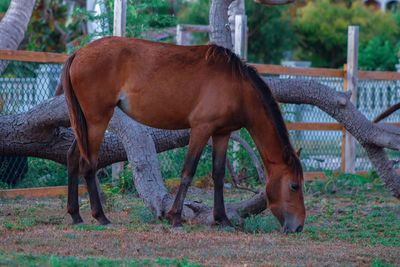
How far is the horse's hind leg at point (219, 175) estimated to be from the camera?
884cm

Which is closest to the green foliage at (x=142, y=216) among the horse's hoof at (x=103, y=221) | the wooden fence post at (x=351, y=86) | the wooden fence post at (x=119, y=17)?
the horse's hoof at (x=103, y=221)

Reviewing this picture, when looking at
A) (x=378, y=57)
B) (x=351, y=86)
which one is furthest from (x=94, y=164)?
(x=378, y=57)

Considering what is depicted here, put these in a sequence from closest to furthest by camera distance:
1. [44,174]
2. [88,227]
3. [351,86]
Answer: [88,227] < [44,174] < [351,86]

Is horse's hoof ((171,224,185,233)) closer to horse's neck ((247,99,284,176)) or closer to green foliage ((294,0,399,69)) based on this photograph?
horse's neck ((247,99,284,176))

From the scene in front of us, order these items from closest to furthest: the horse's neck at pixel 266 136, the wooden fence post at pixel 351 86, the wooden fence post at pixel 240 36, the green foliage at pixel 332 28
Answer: the horse's neck at pixel 266 136, the wooden fence post at pixel 240 36, the wooden fence post at pixel 351 86, the green foliage at pixel 332 28

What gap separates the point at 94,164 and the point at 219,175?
1273 millimetres

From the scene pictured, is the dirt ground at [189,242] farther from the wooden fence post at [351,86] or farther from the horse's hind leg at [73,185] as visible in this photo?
the wooden fence post at [351,86]

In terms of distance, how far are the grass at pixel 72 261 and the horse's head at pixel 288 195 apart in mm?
2360

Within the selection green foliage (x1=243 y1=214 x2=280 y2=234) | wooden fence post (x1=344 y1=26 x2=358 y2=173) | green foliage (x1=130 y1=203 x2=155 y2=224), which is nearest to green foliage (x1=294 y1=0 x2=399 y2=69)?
wooden fence post (x1=344 y1=26 x2=358 y2=173)

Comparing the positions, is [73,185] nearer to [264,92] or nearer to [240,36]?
[264,92]

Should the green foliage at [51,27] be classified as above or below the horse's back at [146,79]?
below

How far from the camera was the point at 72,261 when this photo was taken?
20.5 ft

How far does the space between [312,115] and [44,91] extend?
5.38m

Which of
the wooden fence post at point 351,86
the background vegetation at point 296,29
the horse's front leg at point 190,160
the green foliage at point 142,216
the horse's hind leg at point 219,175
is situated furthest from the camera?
the background vegetation at point 296,29
